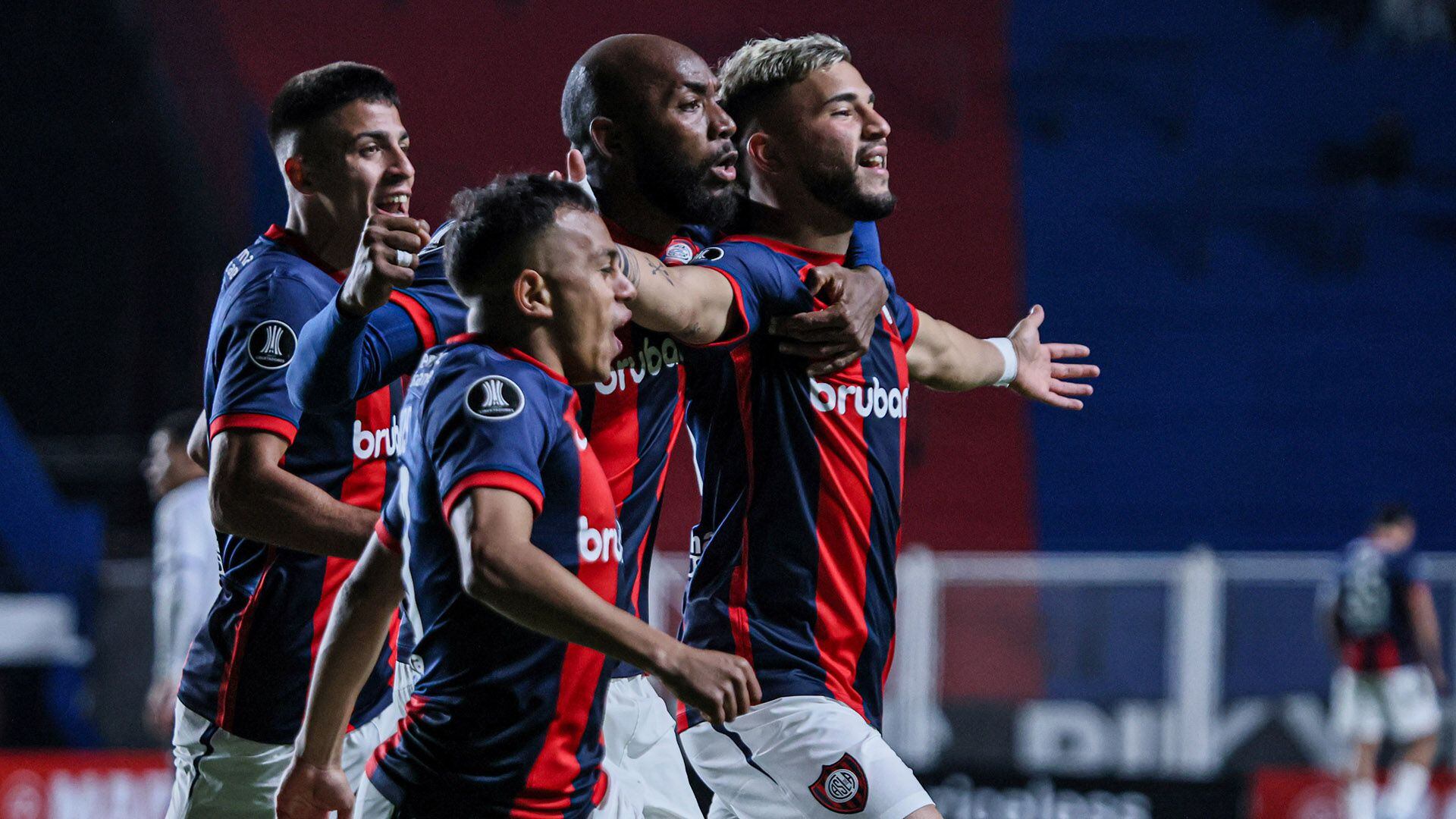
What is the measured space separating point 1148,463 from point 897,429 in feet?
35.9

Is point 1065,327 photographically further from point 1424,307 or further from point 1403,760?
point 1403,760

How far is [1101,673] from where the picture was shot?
1070 cm

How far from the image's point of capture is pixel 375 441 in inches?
132

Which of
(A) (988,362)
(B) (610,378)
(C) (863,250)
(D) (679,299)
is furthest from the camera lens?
(A) (988,362)

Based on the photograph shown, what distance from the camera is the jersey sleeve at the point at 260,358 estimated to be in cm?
310

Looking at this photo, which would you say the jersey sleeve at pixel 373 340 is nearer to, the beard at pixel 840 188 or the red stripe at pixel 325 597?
the red stripe at pixel 325 597

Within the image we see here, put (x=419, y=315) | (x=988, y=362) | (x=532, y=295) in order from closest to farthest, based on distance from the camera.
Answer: (x=532, y=295) < (x=419, y=315) < (x=988, y=362)

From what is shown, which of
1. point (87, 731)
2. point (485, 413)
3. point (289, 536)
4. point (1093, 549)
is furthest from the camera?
point (1093, 549)

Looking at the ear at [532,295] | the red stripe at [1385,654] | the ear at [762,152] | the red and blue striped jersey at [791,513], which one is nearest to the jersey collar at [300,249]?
the red and blue striped jersey at [791,513]

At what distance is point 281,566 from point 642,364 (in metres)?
0.86

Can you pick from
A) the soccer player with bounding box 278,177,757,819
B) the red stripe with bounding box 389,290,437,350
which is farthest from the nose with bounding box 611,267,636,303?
the red stripe with bounding box 389,290,437,350

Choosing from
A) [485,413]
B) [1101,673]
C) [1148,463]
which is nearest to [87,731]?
[1101,673]

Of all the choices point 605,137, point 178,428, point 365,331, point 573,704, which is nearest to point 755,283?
point 605,137

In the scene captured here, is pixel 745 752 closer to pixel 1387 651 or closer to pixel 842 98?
pixel 842 98
